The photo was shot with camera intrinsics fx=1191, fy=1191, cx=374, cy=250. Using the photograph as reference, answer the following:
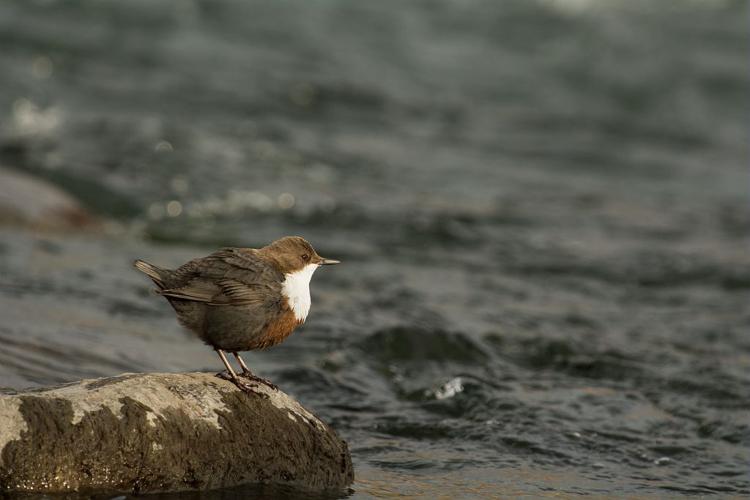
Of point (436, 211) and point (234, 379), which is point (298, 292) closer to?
point (234, 379)

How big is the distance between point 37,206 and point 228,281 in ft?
16.6

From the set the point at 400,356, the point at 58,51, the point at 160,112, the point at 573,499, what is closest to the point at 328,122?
the point at 160,112

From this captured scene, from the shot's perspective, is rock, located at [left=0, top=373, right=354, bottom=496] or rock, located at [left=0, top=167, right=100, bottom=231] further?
rock, located at [left=0, top=167, right=100, bottom=231]

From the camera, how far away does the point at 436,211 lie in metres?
11.3

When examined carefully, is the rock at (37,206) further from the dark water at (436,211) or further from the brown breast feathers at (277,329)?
the brown breast feathers at (277,329)

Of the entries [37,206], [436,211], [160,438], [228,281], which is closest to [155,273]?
[228,281]

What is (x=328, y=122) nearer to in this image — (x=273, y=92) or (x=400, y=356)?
(x=273, y=92)

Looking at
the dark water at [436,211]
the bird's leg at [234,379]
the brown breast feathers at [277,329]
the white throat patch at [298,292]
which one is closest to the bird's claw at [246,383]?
the bird's leg at [234,379]

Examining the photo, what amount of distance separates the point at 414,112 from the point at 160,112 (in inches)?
134

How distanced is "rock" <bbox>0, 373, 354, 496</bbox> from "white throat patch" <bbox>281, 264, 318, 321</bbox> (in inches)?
13.6

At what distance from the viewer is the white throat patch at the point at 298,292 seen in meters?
→ 4.64

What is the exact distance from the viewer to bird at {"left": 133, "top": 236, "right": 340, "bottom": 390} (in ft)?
15.0

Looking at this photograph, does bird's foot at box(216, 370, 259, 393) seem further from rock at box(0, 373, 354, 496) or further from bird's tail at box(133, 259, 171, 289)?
bird's tail at box(133, 259, 171, 289)

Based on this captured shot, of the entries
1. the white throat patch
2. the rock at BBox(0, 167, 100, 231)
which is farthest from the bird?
the rock at BBox(0, 167, 100, 231)
